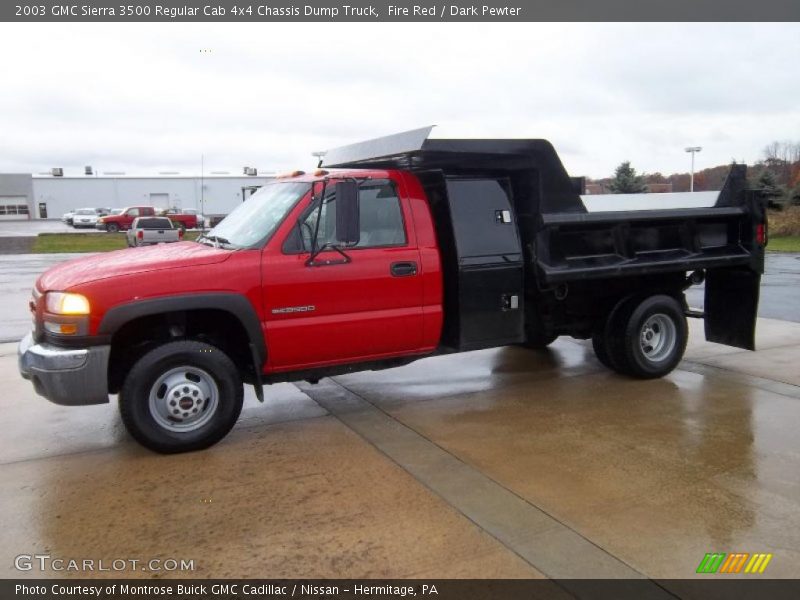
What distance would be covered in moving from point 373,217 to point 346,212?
0.51 m

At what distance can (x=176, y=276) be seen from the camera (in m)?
4.64

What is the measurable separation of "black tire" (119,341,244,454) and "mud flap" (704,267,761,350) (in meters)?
5.15

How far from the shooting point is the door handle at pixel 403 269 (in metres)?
5.30

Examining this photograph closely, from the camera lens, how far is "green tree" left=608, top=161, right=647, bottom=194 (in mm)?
26084

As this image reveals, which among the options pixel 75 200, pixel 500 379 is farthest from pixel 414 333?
pixel 75 200

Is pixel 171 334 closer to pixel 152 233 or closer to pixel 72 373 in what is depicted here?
pixel 72 373

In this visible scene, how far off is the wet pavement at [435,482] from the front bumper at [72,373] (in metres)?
0.51

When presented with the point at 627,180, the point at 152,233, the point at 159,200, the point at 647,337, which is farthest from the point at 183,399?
the point at 159,200

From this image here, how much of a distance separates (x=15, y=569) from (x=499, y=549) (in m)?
2.42

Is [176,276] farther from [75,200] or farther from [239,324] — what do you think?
[75,200]

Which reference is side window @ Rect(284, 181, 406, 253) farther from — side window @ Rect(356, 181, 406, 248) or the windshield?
the windshield

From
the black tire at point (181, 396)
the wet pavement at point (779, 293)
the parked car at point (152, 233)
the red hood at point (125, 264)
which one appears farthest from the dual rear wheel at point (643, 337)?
the parked car at point (152, 233)

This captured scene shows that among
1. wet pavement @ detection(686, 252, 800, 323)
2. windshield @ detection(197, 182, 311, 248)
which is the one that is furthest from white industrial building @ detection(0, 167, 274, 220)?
windshield @ detection(197, 182, 311, 248)

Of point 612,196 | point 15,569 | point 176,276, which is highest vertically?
point 612,196
